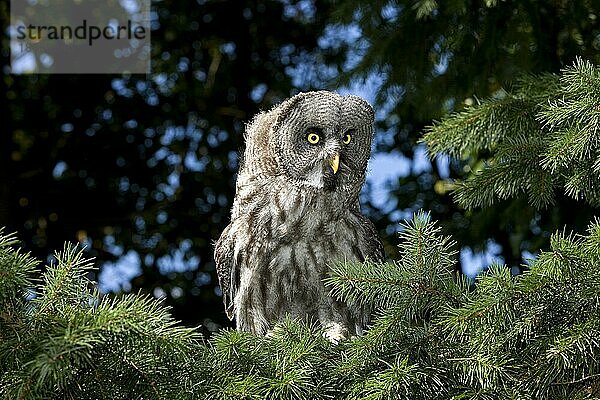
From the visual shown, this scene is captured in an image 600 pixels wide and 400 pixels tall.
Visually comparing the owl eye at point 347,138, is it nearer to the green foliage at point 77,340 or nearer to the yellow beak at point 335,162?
the yellow beak at point 335,162

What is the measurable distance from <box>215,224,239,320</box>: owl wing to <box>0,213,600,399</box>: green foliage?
1.21 meters

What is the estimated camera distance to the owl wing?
314 centimetres

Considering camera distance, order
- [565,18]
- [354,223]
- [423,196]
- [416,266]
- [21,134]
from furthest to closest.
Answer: [21,134]
[423,196]
[565,18]
[354,223]
[416,266]

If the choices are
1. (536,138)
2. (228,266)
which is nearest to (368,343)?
(536,138)

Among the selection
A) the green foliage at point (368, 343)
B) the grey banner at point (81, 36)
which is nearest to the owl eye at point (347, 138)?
the green foliage at point (368, 343)

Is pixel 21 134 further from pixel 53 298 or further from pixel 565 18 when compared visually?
pixel 53 298

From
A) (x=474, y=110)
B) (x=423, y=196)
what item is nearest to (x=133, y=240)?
(x=423, y=196)

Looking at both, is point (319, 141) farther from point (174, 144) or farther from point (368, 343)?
point (174, 144)

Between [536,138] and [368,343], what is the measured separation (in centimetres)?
97

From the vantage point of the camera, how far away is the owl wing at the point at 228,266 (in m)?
3.14

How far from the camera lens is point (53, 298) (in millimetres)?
1689

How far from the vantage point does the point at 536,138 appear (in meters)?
2.53

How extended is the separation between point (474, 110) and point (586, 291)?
3.46ft

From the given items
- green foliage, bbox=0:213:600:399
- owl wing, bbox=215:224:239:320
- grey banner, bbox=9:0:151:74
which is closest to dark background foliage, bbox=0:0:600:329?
grey banner, bbox=9:0:151:74
